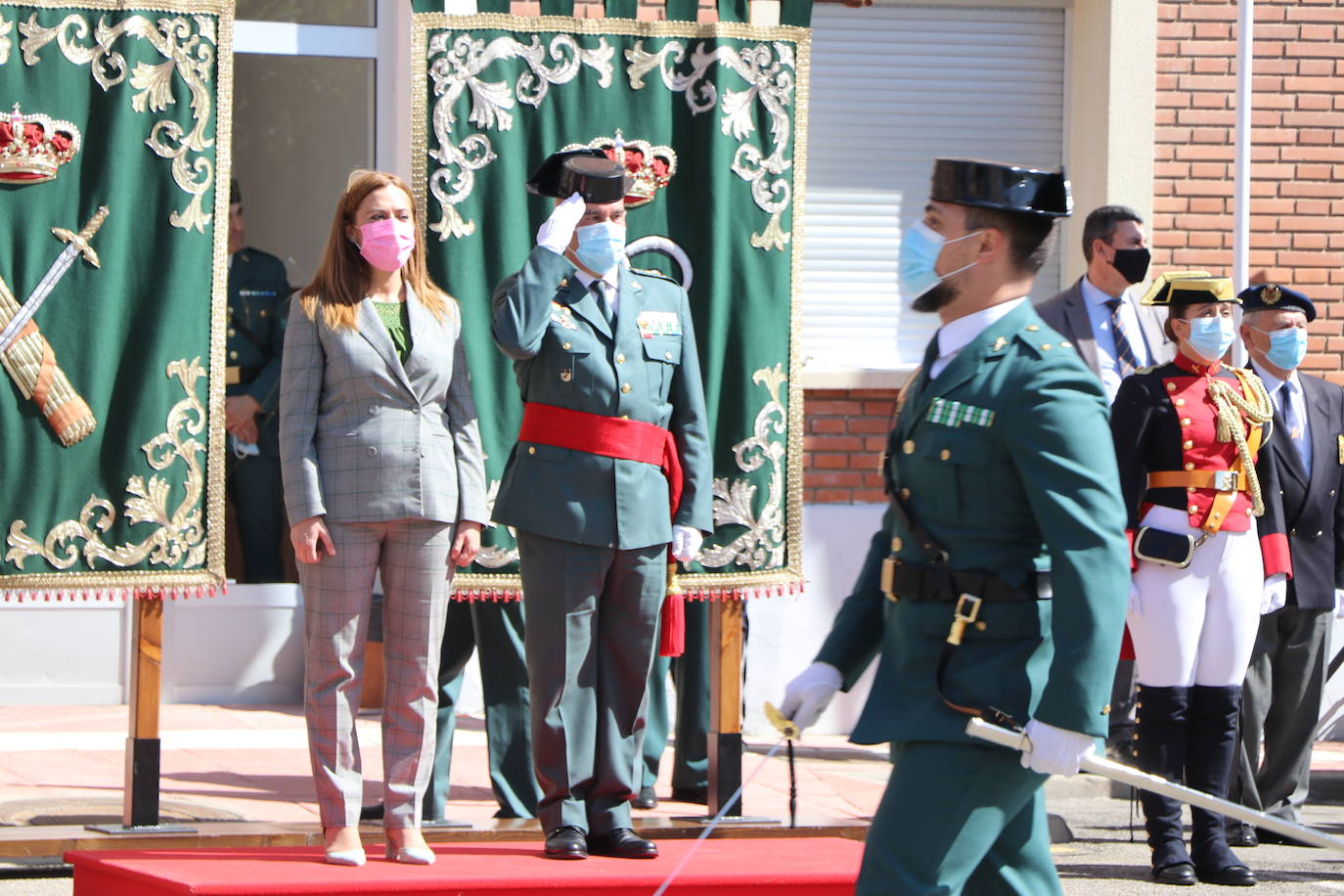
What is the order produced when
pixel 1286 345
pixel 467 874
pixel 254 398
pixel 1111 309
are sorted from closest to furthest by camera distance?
pixel 467 874
pixel 1286 345
pixel 1111 309
pixel 254 398

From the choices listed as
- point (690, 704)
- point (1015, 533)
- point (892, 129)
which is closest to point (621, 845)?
point (690, 704)

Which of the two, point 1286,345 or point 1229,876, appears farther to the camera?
point 1286,345

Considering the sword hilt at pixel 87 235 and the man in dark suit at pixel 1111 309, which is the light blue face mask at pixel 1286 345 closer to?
the man in dark suit at pixel 1111 309

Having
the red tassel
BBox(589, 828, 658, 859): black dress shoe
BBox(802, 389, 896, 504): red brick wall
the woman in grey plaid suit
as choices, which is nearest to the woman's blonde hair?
the woman in grey plaid suit

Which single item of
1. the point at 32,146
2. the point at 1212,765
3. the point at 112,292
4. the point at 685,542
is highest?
the point at 32,146

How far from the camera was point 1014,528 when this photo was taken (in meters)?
3.80

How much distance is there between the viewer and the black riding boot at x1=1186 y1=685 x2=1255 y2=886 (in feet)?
21.5

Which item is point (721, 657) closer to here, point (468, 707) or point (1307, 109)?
point (468, 707)

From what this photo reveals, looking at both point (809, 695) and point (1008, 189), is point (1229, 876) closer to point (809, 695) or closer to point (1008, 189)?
point (809, 695)

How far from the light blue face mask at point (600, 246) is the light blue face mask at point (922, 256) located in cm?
179

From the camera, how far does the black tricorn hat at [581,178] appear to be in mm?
5750

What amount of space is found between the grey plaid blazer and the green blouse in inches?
0.8

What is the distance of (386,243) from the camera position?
564 cm

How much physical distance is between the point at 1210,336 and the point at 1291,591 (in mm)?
1446
